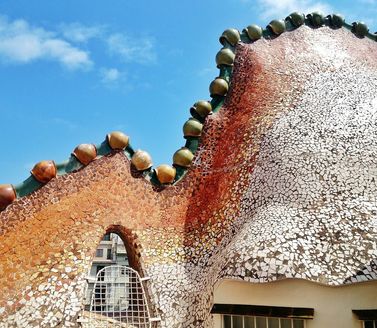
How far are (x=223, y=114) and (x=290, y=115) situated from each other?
3.67 ft

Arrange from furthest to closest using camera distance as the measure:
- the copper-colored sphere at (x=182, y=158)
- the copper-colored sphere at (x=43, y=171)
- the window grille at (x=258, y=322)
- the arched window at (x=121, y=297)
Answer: the copper-colored sphere at (x=182, y=158)
the copper-colored sphere at (x=43, y=171)
the arched window at (x=121, y=297)
the window grille at (x=258, y=322)

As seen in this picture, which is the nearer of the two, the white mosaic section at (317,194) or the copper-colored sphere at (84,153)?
the white mosaic section at (317,194)

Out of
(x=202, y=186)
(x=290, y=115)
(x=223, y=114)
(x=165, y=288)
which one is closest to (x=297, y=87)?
(x=290, y=115)

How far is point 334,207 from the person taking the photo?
500 cm

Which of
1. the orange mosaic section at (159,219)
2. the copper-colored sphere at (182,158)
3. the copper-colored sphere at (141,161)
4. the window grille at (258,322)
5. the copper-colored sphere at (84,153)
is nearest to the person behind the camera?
the window grille at (258,322)

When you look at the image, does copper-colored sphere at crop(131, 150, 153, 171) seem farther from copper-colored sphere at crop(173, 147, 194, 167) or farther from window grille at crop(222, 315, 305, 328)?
window grille at crop(222, 315, 305, 328)

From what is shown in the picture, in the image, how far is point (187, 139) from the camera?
6.79m

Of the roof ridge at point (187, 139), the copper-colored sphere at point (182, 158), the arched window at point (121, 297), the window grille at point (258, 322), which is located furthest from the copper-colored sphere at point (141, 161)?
the window grille at point (258, 322)

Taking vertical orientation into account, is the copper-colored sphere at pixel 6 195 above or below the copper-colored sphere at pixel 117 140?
below

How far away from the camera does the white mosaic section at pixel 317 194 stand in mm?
4453

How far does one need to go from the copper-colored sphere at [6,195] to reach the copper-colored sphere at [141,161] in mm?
1555

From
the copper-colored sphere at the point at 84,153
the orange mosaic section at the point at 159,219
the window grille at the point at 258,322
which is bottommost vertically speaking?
the window grille at the point at 258,322

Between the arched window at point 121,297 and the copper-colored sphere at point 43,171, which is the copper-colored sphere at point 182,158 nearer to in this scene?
the arched window at point 121,297

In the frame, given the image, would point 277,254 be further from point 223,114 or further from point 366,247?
point 223,114
